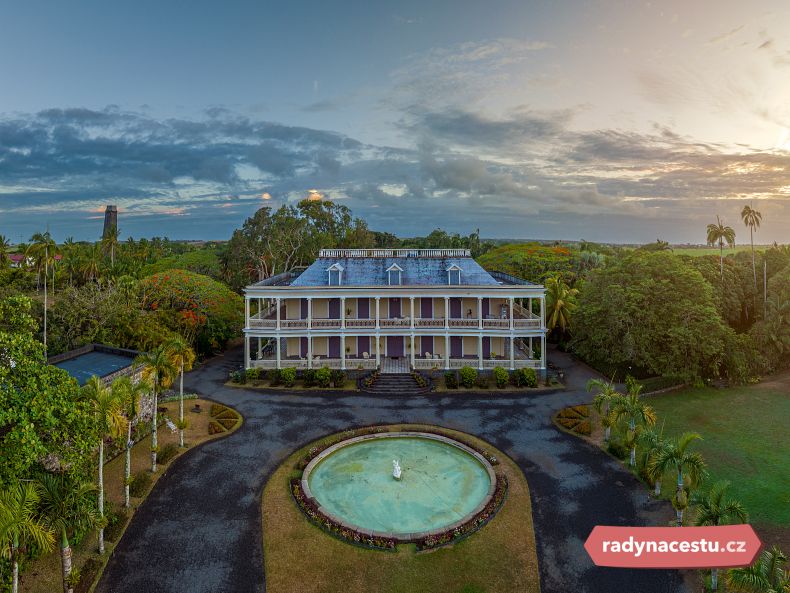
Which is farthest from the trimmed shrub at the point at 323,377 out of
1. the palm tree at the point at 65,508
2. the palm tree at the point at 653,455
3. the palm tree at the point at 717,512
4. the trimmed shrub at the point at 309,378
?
the palm tree at the point at 717,512

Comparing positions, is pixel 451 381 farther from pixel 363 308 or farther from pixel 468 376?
pixel 363 308

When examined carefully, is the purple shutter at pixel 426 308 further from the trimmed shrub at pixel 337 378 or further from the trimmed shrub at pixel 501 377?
the trimmed shrub at pixel 337 378

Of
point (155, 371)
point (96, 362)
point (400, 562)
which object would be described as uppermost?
point (155, 371)

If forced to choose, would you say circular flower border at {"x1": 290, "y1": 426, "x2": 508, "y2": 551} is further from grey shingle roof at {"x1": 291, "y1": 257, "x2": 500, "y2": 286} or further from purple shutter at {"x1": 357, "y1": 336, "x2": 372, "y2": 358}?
grey shingle roof at {"x1": 291, "y1": 257, "x2": 500, "y2": 286}

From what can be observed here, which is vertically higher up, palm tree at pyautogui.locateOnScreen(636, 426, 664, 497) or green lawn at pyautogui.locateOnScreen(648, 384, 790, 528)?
palm tree at pyautogui.locateOnScreen(636, 426, 664, 497)

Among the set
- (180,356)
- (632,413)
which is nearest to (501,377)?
(632,413)

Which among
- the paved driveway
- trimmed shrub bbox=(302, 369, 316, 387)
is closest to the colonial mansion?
trimmed shrub bbox=(302, 369, 316, 387)

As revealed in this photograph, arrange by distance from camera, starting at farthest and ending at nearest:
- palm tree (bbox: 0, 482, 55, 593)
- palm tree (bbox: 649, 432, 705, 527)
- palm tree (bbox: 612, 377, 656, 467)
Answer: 1. palm tree (bbox: 612, 377, 656, 467)
2. palm tree (bbox: 649, 432, 705, 527)
3. palm tree (bbox: 0, 482, 55, 593)
